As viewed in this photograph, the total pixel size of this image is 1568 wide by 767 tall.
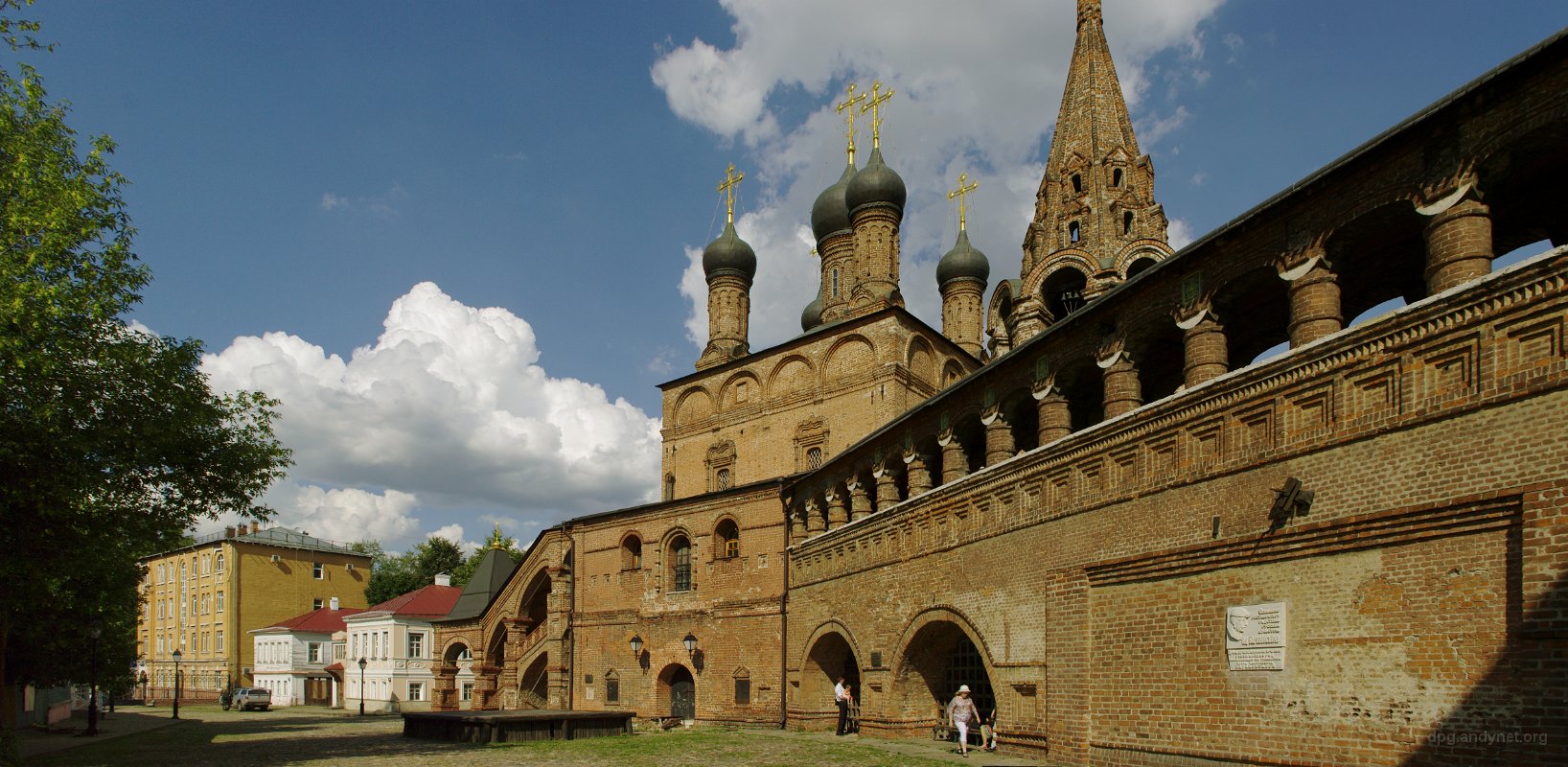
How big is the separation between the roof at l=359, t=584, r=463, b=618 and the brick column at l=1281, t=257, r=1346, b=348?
4105 centimetres

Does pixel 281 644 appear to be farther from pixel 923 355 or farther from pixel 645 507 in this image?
pixel 923 355

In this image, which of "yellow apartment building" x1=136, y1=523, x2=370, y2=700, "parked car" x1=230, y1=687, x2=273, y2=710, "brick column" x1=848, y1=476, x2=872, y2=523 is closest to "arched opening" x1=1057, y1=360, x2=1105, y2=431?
"brick column" x1=848, y1=476, x2=872, y2=523

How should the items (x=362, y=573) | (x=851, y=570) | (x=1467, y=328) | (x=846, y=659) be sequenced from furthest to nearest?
1. (x=362, y=573)
2. (x=846, y=659)
3. (x=851, y=570)
4. (x=1467, y=328)

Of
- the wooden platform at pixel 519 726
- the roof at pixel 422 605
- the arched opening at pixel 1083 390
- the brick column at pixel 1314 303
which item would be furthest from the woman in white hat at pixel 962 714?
the roof at pixel 422 605

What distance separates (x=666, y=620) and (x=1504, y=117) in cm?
2300

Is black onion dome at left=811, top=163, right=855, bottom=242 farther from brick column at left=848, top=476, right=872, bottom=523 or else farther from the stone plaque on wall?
the stone plaque on wall

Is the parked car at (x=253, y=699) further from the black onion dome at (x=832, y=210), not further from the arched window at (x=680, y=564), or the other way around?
the black onion dome at (x=832, y=210)

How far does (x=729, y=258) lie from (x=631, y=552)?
482 inches

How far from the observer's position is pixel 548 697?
3056cm

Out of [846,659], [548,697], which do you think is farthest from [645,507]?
[846,659]

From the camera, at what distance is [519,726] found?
20312 mm

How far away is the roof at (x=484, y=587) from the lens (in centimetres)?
3634

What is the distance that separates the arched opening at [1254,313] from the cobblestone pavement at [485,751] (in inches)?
238

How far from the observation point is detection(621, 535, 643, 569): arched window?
97.7ft
